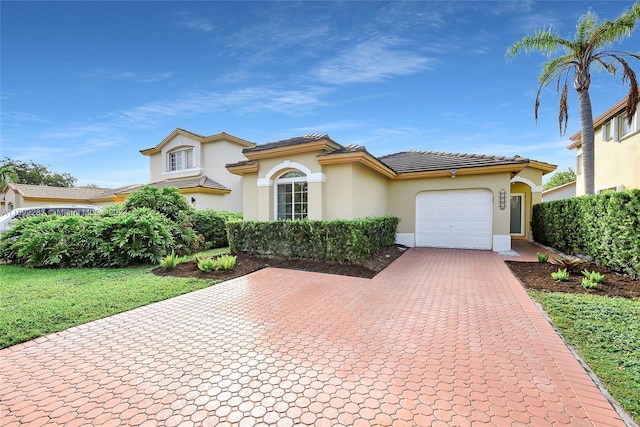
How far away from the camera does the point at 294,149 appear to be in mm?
10766

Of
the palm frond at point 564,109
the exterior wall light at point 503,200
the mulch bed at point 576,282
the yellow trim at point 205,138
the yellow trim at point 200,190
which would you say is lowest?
the mulch bed at point 576,282

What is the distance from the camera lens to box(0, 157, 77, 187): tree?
43.3 meters

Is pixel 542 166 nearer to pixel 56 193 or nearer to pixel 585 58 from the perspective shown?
pixel 585 58

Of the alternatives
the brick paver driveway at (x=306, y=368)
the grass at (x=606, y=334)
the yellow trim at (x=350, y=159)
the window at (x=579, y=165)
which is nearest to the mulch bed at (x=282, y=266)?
the brick paver driveway at (x=306, y=368)

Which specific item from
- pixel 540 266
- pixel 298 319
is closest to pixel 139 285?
pixel 298 319

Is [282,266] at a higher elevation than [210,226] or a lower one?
lower

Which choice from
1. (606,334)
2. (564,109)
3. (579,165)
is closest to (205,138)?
(564,109)

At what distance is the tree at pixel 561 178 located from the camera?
117ft

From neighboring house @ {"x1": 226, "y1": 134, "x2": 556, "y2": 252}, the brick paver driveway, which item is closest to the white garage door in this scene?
neighboring house @ {"x1": 226, "y1": 134, "x2": 556, "y2": 252}

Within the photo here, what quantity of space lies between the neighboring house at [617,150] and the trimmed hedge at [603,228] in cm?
311

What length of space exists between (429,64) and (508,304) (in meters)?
10.7

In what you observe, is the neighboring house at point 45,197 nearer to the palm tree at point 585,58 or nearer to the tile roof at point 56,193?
the tile roof at point 56,193

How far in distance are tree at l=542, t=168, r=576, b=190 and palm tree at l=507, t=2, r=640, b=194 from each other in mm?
31390

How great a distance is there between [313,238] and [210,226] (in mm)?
7793
